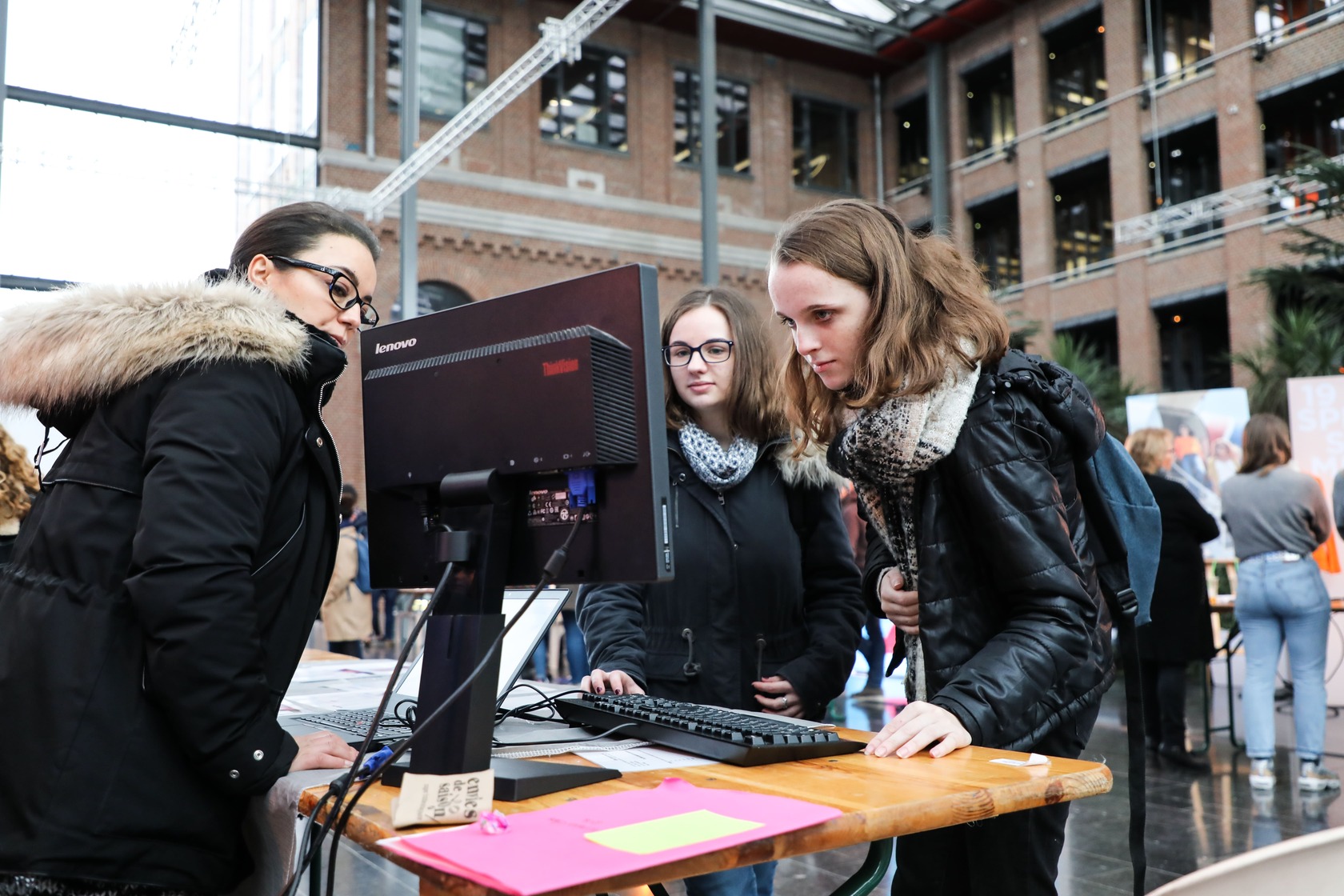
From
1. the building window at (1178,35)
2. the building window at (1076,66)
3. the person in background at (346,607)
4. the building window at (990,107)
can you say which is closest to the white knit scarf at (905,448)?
the person in background at (346,607)

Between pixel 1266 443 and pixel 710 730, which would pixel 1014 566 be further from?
pixel 1266 443

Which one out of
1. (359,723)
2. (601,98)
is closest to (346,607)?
(359,723)

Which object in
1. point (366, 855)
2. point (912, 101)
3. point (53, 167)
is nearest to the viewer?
point (366, 855)

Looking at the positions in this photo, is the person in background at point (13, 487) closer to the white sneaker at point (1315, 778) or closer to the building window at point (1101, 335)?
the white sneaker at point (1315, 778)

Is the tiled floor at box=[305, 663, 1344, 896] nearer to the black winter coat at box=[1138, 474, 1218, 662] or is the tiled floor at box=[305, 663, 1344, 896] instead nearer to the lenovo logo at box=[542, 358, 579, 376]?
the black winter coat at box=[1138, 474, 1218, 662]

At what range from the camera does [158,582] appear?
1.30m

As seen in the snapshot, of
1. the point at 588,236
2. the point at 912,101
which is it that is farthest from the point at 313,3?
the point at 912,101

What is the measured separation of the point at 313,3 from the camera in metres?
14.6

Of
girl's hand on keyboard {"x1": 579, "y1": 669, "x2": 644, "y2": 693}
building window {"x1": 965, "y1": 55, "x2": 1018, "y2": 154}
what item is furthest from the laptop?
building window {"x1": 965, "y1": 55, "x2": 1018, "y2": 154}

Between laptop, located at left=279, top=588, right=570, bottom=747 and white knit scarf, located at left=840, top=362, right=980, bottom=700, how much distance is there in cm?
54

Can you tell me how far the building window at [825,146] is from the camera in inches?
754

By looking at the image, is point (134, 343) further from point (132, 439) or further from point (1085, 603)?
point (1085, 603)

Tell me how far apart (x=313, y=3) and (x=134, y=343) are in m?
15.2

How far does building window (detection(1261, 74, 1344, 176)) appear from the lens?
14.6m
